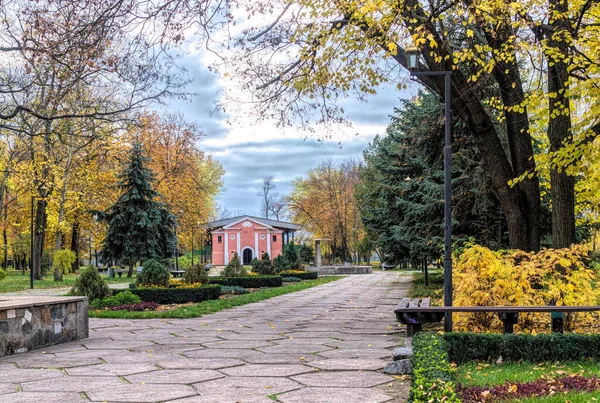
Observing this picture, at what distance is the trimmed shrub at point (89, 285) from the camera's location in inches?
491

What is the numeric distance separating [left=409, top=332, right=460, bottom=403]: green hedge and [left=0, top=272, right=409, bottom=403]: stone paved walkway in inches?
12.1

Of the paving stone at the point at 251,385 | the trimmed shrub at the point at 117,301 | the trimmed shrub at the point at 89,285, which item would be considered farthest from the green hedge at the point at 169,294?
the paving stone at the point at 251,385

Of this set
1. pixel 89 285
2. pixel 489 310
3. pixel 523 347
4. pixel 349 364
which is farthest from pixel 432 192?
pixel 349 364

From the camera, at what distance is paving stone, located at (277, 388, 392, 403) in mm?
4324

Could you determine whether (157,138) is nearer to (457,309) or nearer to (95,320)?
(95,320)

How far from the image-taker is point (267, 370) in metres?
5.56

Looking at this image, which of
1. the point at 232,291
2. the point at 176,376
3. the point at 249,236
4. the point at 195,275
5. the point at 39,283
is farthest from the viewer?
the point at 249,236

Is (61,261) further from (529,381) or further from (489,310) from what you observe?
(529,381)

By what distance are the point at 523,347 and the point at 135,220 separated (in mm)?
24022

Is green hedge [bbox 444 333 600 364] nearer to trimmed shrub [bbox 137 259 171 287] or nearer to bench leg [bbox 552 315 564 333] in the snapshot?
bench leg [bbox 552 315 564 333]

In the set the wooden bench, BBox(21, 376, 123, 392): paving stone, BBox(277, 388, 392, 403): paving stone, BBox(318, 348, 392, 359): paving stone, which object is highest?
the wooden bench

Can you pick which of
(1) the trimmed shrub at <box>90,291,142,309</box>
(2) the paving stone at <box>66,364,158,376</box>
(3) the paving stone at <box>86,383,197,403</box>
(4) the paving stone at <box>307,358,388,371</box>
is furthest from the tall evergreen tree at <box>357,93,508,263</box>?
(3) the paving stone at <box>86,383,197,403</box>

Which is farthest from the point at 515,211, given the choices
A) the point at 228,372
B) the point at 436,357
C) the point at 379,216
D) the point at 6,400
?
the point at 379,216

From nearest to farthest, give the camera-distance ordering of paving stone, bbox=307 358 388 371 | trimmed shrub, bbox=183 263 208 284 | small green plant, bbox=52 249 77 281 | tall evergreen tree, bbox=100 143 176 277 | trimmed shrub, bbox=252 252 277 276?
1. paving stone, bbox=307 358 388 371
2. trimmed shrub, bbox=183 263 208 284
3. trimmed shrub, bbox=252 252 277 276
4. small green plant, bbox=52 249 77 281
5. tall evergreen tree, bbox=100 143 176 277
